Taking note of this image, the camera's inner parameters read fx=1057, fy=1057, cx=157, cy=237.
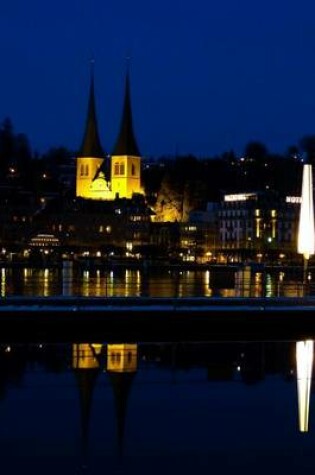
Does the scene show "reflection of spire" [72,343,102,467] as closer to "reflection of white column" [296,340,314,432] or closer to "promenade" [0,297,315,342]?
"promenade" [0,297,315,342]

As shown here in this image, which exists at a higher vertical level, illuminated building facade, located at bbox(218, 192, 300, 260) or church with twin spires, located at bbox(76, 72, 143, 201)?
church with twin spires, located at bbox(76, 72, 143, 201)

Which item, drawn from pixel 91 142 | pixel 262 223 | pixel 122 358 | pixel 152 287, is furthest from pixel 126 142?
pixel 122 358

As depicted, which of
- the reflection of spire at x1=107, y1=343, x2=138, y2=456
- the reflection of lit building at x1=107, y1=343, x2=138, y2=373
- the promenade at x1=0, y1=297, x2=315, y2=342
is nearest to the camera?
the reflection of spire at x1=107, y1=343, x2=138, y2=456

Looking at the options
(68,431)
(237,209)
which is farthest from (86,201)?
(68,431)

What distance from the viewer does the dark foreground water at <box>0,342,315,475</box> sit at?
13.3 m

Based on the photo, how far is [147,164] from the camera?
641ft

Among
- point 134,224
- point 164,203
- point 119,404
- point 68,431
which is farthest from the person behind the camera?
point 164,203

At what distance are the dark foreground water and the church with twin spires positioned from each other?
451 feet

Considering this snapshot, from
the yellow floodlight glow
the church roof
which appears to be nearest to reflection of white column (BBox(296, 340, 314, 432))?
the yellow floodlight glow

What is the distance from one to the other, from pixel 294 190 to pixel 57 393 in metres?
134

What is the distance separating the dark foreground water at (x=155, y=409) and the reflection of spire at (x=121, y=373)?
2cm

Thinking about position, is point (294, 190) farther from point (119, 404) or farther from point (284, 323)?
point (119, 404)

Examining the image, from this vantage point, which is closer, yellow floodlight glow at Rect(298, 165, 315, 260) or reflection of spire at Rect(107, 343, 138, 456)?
reflection of spire at Rect(107, 343, 138, 456)

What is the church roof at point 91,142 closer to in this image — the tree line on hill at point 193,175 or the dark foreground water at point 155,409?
the tree line on hill at point 193,175
